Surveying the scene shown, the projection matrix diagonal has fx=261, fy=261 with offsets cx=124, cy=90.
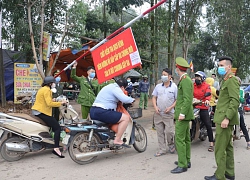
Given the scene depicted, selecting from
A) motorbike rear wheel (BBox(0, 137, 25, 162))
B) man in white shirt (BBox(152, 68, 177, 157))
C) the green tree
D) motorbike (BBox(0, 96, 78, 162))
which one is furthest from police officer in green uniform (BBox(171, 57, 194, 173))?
the green tree

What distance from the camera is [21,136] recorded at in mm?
4680

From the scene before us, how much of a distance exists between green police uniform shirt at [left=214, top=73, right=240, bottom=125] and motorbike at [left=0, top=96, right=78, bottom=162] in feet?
8.30

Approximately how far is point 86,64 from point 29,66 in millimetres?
4028

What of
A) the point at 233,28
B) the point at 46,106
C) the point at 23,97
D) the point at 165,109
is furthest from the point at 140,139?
the point at 233,28

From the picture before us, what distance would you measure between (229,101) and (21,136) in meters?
3.54

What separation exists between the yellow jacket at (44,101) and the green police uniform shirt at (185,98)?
2.15 metres

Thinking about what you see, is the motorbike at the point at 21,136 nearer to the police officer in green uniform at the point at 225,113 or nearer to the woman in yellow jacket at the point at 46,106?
the woman in yellow jacket at the point at 46,106

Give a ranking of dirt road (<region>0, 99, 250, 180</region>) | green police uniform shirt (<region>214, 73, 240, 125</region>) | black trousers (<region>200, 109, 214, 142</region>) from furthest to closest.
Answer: black trousers (<region>200, 109, 214, 142</region>) < dirt road (<region>0, 99, 250, 180</region>) < green police uniform shirt (<region>214, 73, 240, 125</region>)

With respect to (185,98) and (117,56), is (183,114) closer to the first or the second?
(185,98)

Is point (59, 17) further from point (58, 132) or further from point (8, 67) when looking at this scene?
point (58, 132)

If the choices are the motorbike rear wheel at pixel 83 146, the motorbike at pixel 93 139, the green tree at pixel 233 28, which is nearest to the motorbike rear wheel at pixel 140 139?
the motorbike at pixel 93 139

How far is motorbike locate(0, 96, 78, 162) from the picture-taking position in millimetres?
4524

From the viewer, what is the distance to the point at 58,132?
4.88 m

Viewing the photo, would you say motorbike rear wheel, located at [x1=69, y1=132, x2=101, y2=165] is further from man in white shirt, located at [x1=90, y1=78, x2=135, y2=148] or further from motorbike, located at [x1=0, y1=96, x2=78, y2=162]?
man in white shirt, located at [x1=90, y1=78, x2=135, y2=148]
